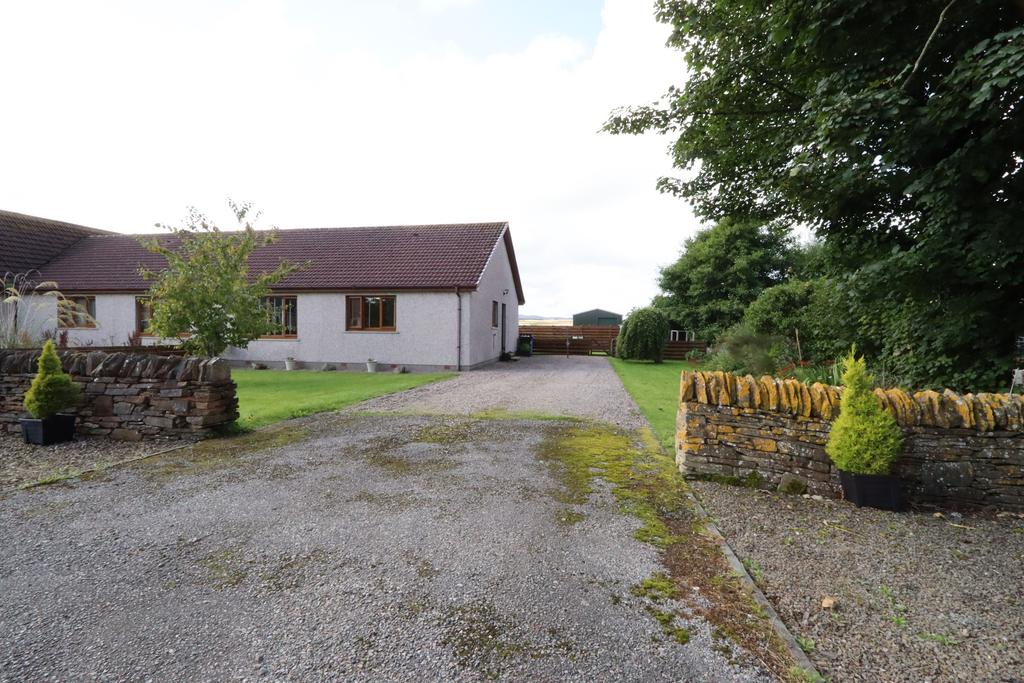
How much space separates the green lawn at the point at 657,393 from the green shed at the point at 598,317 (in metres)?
13.4

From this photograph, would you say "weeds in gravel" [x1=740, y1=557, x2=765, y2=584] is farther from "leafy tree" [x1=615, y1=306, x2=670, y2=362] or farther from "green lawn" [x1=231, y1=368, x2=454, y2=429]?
"leafy tree" [x1=615, y1=306, x2=670, y2=362]

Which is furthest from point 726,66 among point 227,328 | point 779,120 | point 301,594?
point 227,328

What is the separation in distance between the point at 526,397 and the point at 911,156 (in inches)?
299

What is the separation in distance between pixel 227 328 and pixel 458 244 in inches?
342

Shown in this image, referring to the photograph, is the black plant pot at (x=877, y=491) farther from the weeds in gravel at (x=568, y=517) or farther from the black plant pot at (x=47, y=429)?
the black plant pot at (x=47, y=429)

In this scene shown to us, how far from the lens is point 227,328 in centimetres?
1356

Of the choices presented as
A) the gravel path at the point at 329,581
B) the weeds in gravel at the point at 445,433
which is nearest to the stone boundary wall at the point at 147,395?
the gravel path at the point at 329,581

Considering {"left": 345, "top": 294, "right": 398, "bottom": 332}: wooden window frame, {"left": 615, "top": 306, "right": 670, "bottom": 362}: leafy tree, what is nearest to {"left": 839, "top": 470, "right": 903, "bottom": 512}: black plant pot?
{"left": 345, "top": 294, "right": 398, "bottom": 332}: wooden window frame

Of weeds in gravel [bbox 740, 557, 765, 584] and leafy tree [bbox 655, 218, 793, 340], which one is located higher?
leafy tree [bbox 655, 218, 793, 340]

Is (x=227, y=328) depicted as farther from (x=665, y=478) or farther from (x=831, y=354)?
(x=831, y=354)

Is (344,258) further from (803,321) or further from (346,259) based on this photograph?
(803,321)

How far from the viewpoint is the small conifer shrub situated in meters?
4.37

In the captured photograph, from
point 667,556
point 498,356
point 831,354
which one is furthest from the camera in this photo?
point 498,356

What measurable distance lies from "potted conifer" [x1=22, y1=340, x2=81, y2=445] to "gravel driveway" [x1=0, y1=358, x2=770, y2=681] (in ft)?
6.67
